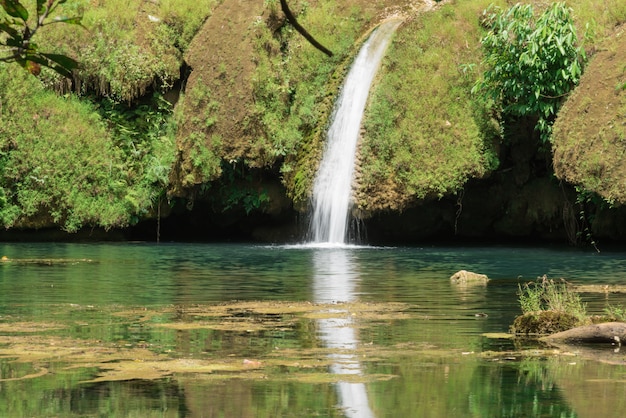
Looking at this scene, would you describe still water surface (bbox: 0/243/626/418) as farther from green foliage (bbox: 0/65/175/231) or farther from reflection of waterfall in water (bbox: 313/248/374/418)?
green foliage (bbox: 0/65/175/231)

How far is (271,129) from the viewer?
28188mm

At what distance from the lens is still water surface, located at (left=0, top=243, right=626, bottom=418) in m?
7.86

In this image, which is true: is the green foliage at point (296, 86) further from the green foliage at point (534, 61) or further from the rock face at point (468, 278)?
the rock face at point (468, 278)

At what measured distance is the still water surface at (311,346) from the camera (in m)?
7.86

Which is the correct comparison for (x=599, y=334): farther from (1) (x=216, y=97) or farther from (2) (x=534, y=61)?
(1) (x=216, y=97)

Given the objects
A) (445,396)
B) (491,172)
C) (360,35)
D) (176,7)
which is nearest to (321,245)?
(491,172)

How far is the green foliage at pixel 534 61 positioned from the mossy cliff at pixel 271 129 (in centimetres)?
53

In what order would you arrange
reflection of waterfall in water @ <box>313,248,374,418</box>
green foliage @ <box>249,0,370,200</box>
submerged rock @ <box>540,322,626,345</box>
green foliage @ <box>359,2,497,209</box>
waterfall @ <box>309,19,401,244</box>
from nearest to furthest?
reflection of waterfall in water @ <box>313,248,374,418</box>, submerged rock @ <box>540,322,626,345</box>, green foliage @ <box>359,2,497,209</box>, waterfall @ <box>309,19,401,244</box>, green foliage @ <box>249,0,370,200</box>

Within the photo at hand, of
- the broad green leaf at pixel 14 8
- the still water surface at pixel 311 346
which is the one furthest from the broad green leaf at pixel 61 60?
the still water surface at pixel 311 346

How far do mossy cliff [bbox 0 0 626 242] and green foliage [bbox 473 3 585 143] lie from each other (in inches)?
20.8

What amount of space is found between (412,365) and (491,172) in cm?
1741

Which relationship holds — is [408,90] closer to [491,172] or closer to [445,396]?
[491,172]

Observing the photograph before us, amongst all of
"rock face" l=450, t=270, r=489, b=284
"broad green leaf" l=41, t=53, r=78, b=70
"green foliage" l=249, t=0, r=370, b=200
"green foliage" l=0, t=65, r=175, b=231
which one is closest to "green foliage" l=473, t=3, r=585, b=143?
"green foliage" l=249, t=0, r=370, b=200

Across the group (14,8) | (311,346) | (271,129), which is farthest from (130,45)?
(14,8)
